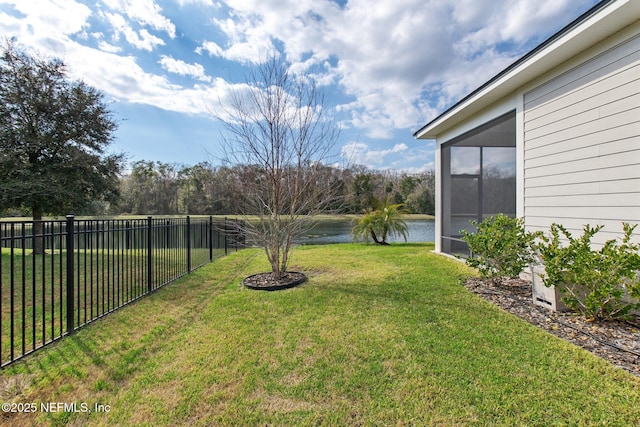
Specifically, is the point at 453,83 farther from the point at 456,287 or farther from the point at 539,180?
the point at 456,287

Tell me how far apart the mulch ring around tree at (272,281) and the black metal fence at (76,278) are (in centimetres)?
89

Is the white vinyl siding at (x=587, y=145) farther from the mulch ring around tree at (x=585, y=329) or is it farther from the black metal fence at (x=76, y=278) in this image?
the black metal fence at (x=76, y=278)

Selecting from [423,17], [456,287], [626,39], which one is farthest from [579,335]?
[423,17]

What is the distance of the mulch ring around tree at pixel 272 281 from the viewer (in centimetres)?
436

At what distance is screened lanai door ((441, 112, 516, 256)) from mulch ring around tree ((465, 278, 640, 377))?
7.66ft

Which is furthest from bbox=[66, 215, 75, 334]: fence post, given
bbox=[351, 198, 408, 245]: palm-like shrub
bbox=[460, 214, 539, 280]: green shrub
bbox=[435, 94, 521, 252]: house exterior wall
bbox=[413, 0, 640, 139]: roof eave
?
bbox=[351, 198, 408, 245]: palm-like shrub

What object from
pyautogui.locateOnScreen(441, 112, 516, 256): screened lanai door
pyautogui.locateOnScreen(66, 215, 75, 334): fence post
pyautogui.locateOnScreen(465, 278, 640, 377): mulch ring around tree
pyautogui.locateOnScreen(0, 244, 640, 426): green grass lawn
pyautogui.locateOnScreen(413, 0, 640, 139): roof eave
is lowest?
pyautogui.locateOnScreen(0, 244, 640, 426): green grass lawn

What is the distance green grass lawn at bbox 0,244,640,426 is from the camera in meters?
1.77

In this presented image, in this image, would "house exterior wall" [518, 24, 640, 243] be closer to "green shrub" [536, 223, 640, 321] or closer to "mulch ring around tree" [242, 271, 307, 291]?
"green shrub" [536, 223, 640, 321]

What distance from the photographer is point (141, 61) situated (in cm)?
659

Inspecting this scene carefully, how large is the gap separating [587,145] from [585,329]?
6.97 ft

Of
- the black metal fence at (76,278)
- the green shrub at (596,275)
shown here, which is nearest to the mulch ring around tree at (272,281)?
the black metal fence at (76,278)

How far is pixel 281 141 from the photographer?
482 centimetres

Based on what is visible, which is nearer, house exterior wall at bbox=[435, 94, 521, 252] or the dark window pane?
house exterior wall at bbox=[435, 94, 521, 252]
